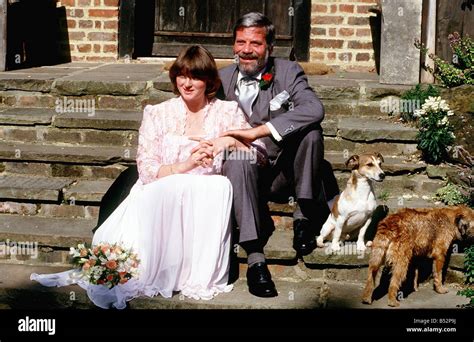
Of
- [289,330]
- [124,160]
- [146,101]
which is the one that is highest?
[146,101]

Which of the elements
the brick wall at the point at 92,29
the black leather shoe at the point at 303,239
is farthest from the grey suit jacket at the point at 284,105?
the brick wall at the point at 92,29

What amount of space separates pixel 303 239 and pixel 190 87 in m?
1.20

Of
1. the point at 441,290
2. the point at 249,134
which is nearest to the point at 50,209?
the point at 249,134

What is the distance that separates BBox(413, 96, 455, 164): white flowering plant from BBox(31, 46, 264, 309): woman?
1555 mm

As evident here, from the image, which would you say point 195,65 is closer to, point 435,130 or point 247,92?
point 247,92

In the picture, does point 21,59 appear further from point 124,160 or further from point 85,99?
point 124,160

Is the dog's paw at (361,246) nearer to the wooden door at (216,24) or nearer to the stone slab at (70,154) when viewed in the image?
the stone slab at (70,154)

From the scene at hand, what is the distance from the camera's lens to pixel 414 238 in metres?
4.56

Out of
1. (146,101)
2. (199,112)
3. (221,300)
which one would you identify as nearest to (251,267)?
(221,300)

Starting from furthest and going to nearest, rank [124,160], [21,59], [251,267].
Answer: [21,59] → [124,160] → [251,267]

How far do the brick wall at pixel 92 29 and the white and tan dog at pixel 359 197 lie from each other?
421cm

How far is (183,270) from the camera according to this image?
464 cm

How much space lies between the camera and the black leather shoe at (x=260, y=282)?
458cm

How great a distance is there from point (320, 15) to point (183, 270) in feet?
13.4
